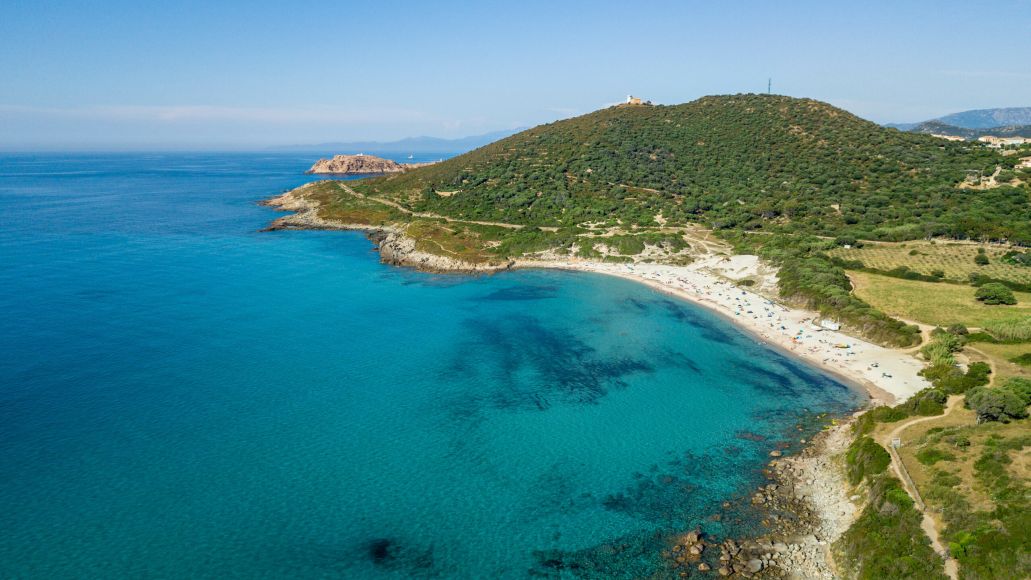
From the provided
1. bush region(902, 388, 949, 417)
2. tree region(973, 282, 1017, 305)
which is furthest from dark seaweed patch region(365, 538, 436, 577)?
tree region(973, 282, 1017, 305)

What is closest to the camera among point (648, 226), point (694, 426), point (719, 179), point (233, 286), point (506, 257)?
point (694, 426)

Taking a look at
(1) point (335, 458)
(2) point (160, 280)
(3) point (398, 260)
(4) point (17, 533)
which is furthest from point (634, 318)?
(2) point (160, 280)

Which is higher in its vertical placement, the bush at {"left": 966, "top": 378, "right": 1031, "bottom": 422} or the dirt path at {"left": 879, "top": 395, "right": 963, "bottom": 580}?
the bush at {"left": 966, "top": 378, "right": 1031, "bottom": 422}

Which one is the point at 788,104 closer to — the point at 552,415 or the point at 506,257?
the point at 506,257

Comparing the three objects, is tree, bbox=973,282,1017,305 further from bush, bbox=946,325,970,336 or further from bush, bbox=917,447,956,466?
bush, bbox=917,447,956,466

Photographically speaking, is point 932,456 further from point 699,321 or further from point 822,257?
point 822,257

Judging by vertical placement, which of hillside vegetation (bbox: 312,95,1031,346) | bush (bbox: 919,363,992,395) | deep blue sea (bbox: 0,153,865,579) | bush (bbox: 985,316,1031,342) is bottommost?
deep blue sea (bbox: 0,153,865,579)

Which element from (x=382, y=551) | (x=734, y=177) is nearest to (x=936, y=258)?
(x=734, y=177)
